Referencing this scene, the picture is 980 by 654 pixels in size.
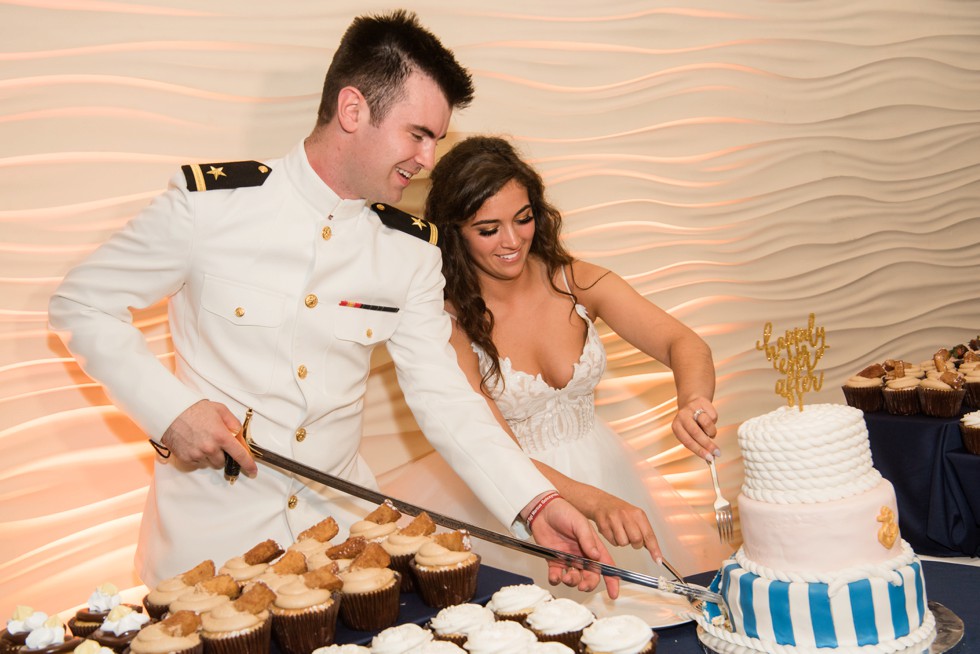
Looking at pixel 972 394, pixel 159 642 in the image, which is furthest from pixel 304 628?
pixel 972 394

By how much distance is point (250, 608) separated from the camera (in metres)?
1.50

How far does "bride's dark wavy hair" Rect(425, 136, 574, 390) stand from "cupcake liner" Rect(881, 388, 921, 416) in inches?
62.7

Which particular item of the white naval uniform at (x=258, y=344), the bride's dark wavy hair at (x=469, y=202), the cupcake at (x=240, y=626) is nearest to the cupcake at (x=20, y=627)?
the cupcake at (x=240, y=626)

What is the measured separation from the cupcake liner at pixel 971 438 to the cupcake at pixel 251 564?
95.7 inches

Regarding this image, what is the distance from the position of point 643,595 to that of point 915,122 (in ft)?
12.5

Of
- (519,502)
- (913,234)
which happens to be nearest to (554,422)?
(519,502)

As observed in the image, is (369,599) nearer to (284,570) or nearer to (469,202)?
(284,570)

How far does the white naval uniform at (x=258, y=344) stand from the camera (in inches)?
79.8

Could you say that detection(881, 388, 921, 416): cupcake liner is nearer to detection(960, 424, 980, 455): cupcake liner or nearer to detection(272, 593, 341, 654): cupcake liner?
detection(960, 424, 980, 455): cupcake liner

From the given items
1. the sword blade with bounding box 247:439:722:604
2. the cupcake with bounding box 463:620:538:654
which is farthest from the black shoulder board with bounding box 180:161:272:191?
the cupcake with bounding box 463:620:538:654

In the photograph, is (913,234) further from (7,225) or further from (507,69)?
(7,225)

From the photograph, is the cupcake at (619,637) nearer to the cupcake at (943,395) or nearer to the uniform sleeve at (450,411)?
the uniform sleeve at (450,411)

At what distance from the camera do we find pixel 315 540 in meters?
1.84

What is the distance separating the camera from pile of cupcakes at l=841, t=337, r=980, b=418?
11.1ft
